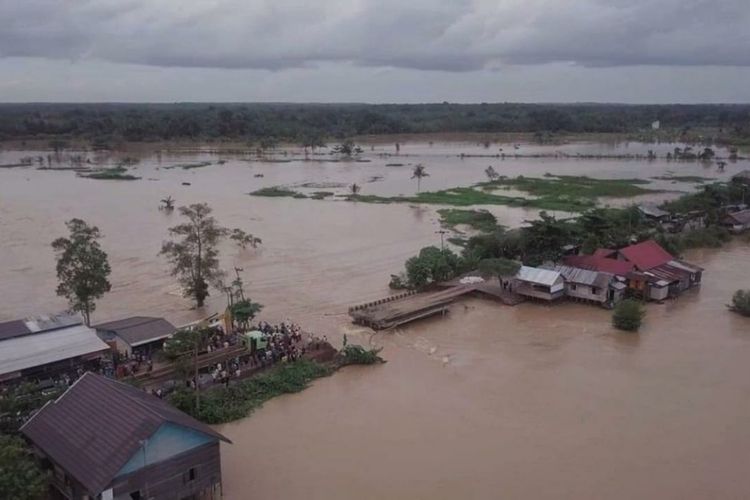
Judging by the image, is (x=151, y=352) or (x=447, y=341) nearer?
(x=151, y=352)

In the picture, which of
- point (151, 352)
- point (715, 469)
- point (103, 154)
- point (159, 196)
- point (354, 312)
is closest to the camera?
point (715, 469)

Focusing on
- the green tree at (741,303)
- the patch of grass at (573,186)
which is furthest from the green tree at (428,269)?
the patch of grass at (573,186)

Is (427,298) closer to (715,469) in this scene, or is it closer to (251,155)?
(715,469)

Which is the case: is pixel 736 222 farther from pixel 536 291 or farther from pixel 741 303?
pixel 536 291

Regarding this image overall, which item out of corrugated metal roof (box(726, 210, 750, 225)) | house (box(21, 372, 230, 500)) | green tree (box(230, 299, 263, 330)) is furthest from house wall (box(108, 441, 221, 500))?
corrugated metal roof (box(726, 210, 750, 225))

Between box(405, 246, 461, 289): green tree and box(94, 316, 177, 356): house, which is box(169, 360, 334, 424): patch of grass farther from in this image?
box(405, 246, 461, 289): green tree

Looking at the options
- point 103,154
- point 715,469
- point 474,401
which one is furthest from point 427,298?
point 103,154

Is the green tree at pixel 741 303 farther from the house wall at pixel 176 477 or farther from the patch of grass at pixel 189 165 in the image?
the patch of grass at pixel 189 165
